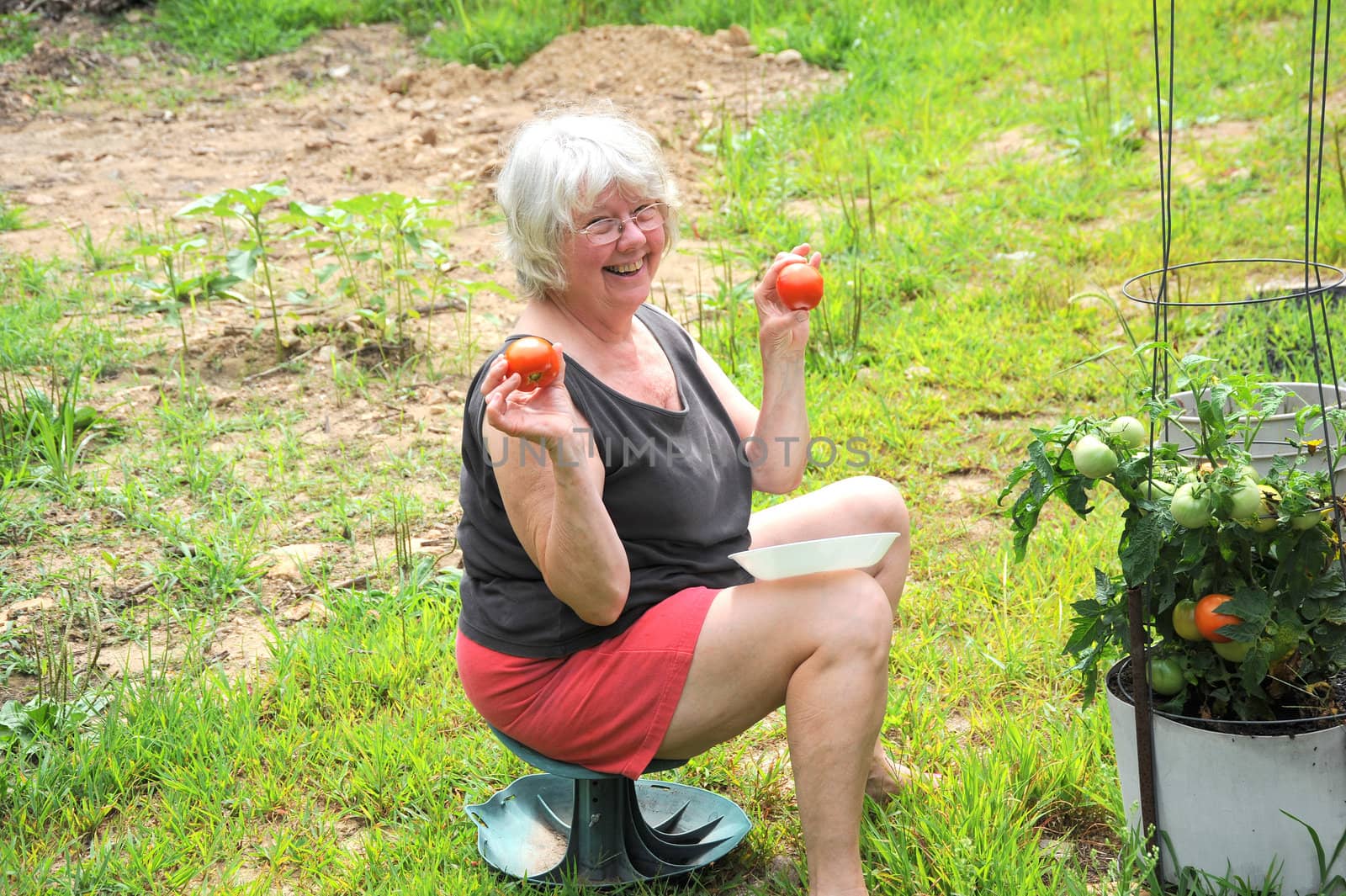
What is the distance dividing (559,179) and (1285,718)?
4.66 ft

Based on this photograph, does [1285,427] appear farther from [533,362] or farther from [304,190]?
[304,190]

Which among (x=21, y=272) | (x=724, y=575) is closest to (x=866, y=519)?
(x=724, y=575)

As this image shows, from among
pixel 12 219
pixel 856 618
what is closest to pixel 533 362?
pixel 856 618

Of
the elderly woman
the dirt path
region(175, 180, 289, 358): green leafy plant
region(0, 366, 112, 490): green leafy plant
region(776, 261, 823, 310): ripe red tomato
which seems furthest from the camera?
the dirt path

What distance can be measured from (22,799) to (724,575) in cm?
141

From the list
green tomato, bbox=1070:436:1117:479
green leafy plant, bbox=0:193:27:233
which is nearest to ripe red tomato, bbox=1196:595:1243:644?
green tomato, bbox=1070:436:1117:479

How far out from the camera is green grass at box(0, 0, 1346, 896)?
2.27m

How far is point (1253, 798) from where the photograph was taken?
6.01 ft

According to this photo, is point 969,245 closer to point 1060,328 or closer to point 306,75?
point 1060,328

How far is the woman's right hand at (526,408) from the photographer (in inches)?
68.6

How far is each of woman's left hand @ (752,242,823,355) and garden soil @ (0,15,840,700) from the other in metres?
0.76

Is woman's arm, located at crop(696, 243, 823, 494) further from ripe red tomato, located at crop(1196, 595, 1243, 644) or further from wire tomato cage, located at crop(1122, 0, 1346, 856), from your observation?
ripe red tomato, located at crop(1196, 595, 1243, 644)

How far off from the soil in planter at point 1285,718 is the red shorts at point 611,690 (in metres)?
0.71

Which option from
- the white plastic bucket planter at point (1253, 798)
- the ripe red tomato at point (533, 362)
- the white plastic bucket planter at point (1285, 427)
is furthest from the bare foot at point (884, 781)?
the ripe red tomato at point (533, 362)
